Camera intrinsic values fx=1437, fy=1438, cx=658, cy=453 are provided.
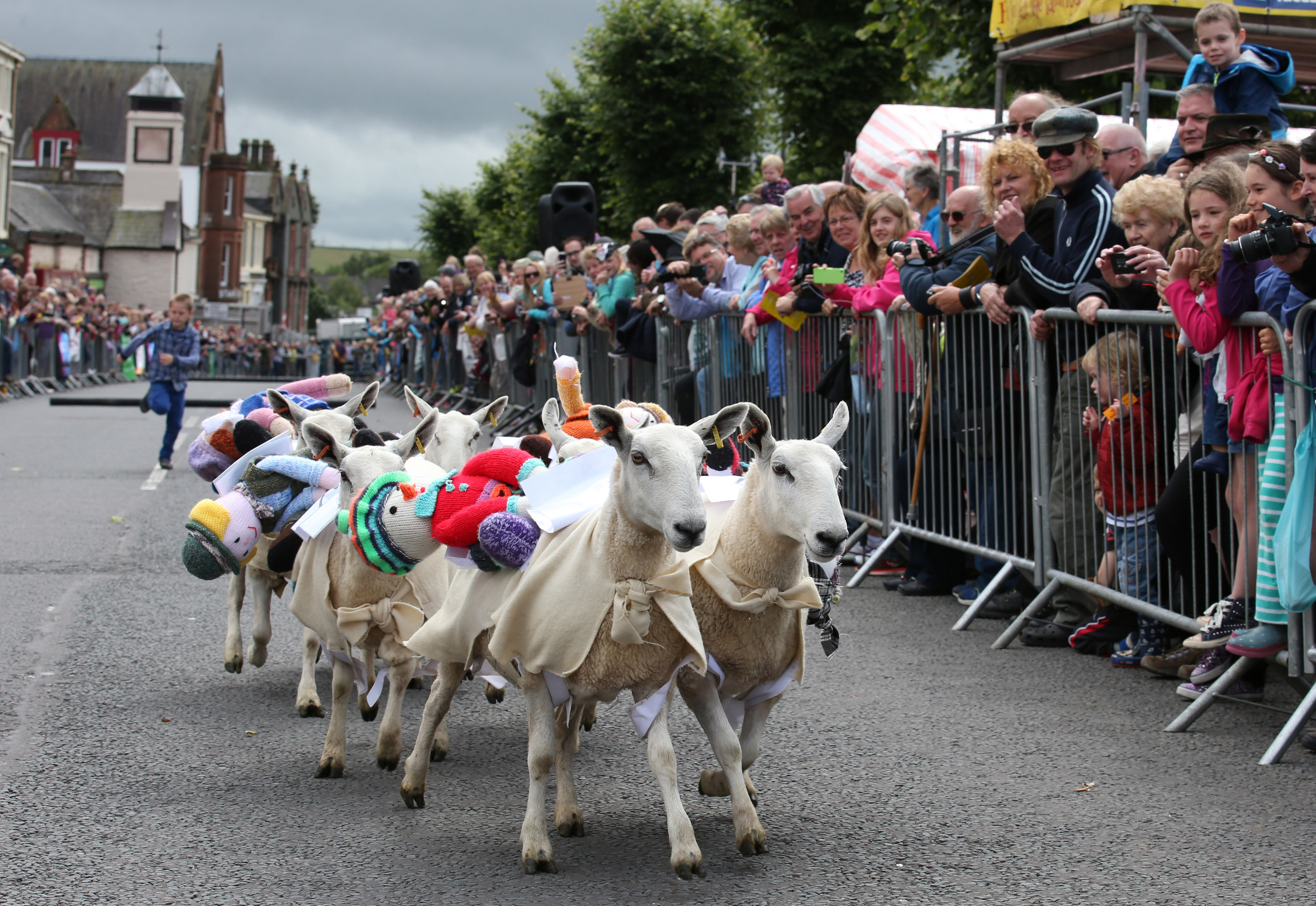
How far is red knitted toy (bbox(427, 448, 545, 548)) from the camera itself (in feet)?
16.3

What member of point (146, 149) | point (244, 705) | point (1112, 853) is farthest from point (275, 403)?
point (146, 149)

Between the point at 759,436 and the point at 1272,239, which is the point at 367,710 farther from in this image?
the point at 1272,239

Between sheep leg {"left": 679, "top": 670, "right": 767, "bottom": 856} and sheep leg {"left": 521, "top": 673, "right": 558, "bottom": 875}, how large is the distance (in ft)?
1.51

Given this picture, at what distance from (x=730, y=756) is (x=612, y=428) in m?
1.11

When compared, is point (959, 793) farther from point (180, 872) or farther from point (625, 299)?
point (625, 299)

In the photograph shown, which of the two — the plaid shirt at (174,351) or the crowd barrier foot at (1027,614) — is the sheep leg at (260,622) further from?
the plaid shirt at (174,351)

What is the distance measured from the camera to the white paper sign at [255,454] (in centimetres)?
721

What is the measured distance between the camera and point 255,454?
7.23 metres

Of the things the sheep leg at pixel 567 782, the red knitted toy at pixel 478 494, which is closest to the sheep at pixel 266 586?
the red knitted toy at pixel 478 494

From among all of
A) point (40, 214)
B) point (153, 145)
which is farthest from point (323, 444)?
point (153, 145)

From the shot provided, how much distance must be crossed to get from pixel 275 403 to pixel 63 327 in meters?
32.7

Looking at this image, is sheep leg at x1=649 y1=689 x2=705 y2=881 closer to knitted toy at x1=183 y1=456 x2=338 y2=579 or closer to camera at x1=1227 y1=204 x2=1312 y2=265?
knitted toy at x1=183 y1=456 x2=338 y2=579

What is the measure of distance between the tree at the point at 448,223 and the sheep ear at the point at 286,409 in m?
82.6

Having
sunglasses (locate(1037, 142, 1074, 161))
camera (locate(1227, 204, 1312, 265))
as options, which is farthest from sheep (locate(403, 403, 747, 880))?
sunglasses (locate(1037, 142, 1074, 161))
